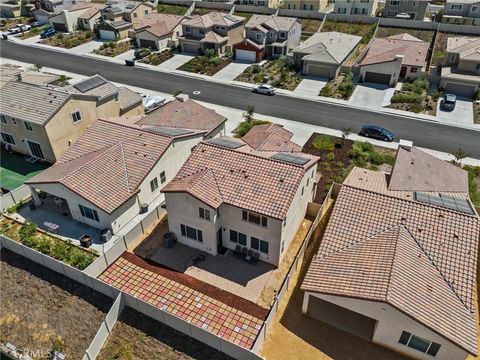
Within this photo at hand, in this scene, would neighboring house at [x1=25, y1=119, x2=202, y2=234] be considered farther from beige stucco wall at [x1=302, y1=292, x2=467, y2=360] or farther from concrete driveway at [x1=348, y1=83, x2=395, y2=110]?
concrete driveway at [x1=348, y1=83, x2=395, y2=110]

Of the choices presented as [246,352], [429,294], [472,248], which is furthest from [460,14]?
[246,352]

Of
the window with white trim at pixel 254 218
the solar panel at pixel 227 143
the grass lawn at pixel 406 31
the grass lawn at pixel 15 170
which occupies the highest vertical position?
the grass lawn at pixel 406 31

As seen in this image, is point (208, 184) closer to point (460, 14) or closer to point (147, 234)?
point (147, 234)

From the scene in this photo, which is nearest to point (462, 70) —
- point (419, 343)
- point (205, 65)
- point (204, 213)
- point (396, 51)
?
point (396, 51)

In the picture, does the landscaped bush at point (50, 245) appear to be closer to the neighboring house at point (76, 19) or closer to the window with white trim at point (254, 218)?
the window with white trim at point (254, 218)

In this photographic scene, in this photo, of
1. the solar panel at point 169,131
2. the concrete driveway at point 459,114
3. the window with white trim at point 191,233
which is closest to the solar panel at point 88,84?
the solar panel at point 169,131

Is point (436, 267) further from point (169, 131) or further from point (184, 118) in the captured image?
point (184, 118)
